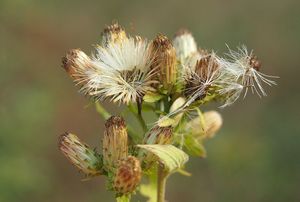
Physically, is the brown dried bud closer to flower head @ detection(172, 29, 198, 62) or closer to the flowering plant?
the flowering plant

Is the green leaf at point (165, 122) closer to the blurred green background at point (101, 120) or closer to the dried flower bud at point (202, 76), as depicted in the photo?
the dried flower bud at point (202, 76)

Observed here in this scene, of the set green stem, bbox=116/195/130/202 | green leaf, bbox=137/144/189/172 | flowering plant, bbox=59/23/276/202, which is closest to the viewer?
green leaf, bbox=137/144/189/172

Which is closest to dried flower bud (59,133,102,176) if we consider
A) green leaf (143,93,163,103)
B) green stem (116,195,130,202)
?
green stem (116,195,130,202)

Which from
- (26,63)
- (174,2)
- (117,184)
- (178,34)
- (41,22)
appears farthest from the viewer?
(174,2)

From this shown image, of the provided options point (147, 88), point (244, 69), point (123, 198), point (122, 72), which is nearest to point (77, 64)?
point (122, 72)

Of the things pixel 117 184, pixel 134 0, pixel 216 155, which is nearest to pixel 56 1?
pixel 134 0

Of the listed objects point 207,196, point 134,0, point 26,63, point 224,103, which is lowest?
point 224,103

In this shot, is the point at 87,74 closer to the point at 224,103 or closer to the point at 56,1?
the point at 224,103
